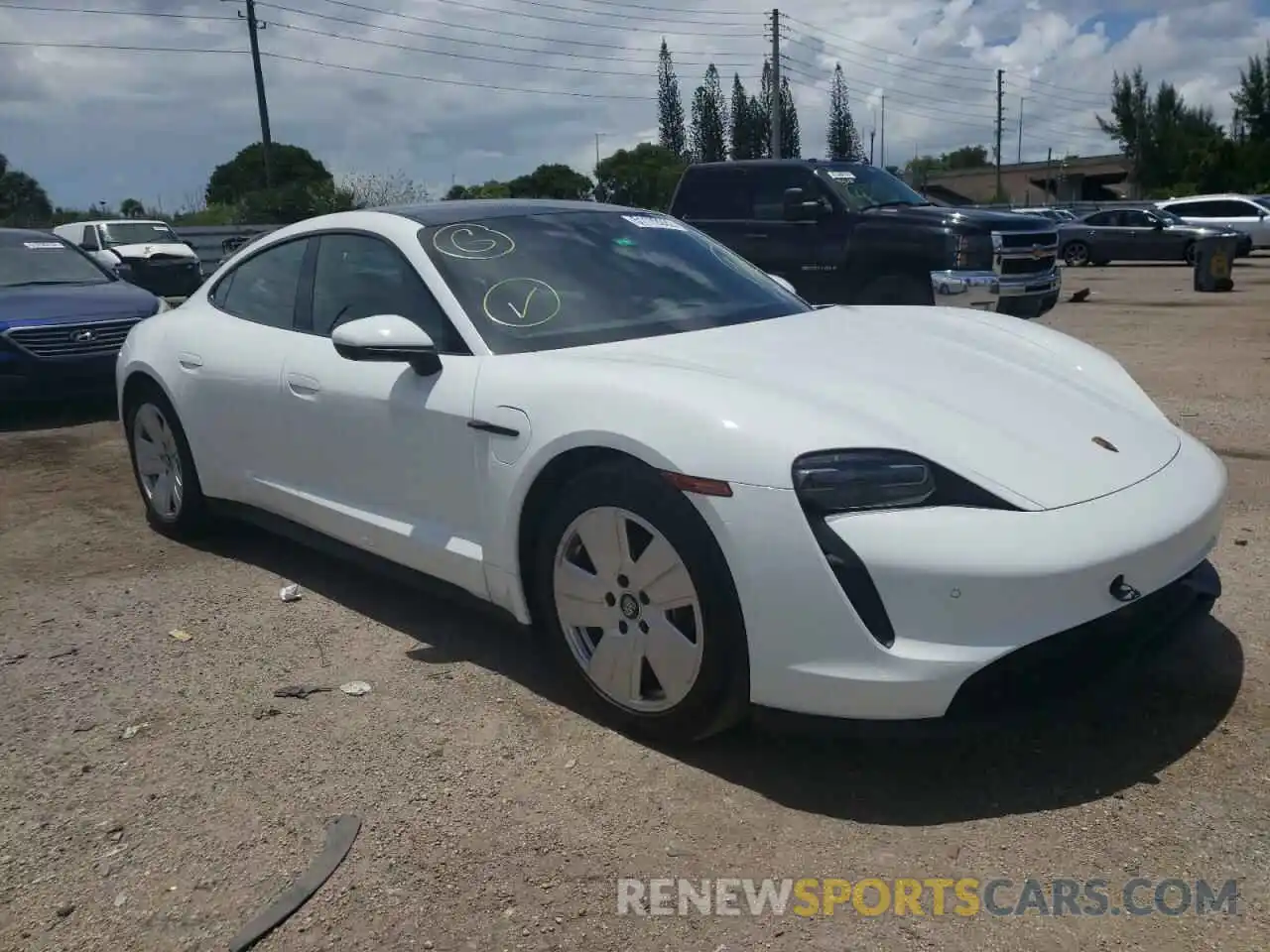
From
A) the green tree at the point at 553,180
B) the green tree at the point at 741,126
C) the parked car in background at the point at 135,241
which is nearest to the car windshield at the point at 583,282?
the parked car in background at the point at 135,241

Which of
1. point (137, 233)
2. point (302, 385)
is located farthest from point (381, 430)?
point (137, 233)

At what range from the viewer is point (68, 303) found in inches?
339

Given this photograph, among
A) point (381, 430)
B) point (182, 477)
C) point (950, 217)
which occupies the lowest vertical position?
point (182, 477)

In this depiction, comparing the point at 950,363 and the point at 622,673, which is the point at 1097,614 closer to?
the point at 950,363

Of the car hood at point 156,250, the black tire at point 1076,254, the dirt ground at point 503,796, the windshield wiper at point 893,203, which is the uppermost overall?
the windshield wiper at point 893,203

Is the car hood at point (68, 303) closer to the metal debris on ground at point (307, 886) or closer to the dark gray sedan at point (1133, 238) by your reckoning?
the metal debris on ground at point (307, 886)

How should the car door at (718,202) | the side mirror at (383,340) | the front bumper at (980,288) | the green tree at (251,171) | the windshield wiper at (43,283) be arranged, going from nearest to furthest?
the side mirror at (383,340)
the windshield wiper at (43,283)
the front bumper at (980,288)
the car door at (718,202)
the green tree at (251,171)

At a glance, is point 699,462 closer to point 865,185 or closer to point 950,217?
point 950,217

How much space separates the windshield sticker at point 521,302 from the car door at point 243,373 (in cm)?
98

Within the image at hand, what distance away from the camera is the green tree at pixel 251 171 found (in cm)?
5244

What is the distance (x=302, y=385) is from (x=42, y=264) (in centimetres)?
665

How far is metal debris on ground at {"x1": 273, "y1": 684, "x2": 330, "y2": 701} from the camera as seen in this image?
11.7ft

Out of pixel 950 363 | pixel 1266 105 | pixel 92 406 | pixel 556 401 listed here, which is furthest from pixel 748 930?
pixel 1266 105

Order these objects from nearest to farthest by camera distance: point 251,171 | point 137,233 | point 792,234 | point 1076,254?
point 792,234
point 137,233
point 1076,254
point 251,171
